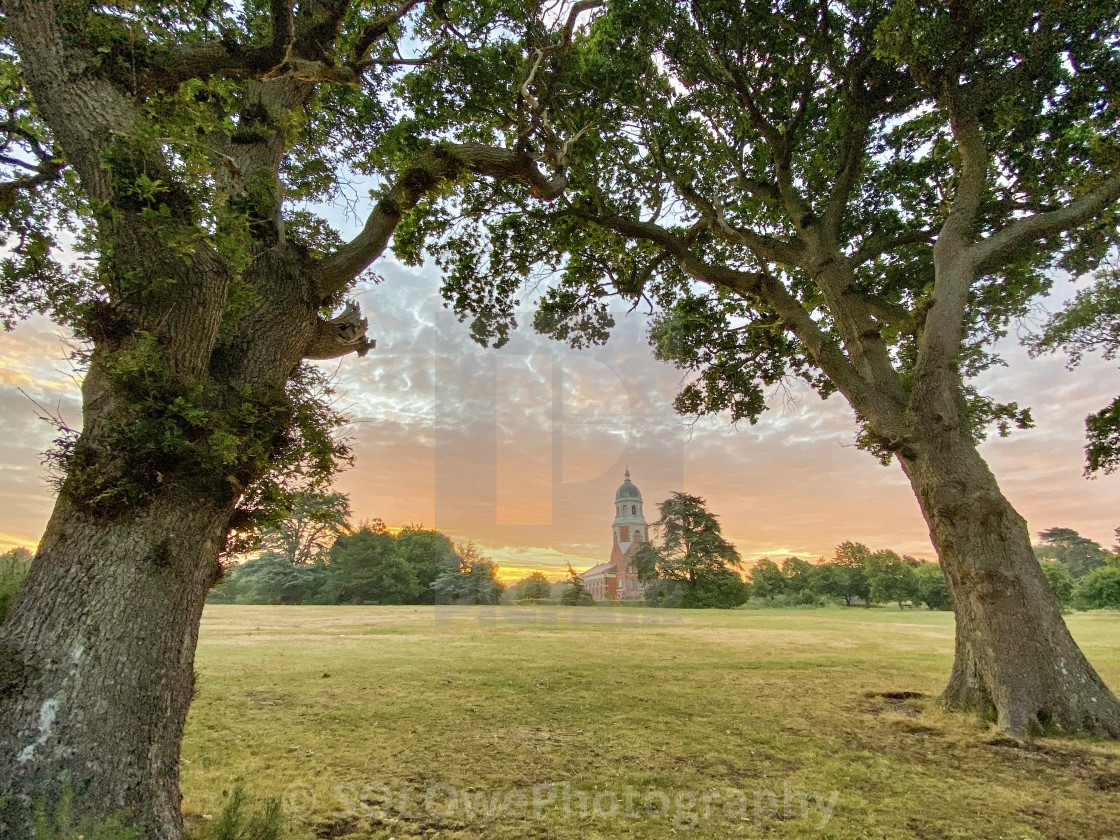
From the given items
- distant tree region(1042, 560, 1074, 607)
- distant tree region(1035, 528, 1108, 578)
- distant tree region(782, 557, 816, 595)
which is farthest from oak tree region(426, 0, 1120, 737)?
distant tree region(1035, 528, 1108, 578)

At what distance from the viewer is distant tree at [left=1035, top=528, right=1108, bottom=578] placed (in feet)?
234

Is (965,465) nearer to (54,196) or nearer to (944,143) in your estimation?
(944,143)

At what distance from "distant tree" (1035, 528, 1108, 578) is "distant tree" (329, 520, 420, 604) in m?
87.0

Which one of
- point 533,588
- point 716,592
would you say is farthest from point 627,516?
point 716,592

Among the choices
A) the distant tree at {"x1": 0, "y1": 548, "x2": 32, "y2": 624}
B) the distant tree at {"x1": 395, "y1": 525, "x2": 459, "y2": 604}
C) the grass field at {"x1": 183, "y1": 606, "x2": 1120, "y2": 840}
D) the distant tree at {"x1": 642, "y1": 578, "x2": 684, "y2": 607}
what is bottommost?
the grass field at {"x1": 183, "y1": 606, "x2": 1120, "y2": 840}

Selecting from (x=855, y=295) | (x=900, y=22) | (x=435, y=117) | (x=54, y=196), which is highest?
(x=435, y=117)

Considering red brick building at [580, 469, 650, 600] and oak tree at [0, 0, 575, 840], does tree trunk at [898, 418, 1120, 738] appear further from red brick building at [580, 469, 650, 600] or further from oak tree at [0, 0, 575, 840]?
red brick building at [580, 469, 650, 600]

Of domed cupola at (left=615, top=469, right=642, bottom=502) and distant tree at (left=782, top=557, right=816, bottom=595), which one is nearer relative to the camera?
distant tree at (left=782, top=557, right=816, bottom=595)

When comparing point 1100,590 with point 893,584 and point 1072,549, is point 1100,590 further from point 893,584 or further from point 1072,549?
point 1072,549

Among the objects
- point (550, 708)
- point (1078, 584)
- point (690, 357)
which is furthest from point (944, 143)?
point (1078, 584)

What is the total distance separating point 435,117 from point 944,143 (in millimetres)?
9512

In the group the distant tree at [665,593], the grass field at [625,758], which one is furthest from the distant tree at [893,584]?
the grass field at [625,758]

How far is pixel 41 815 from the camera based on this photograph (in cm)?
261

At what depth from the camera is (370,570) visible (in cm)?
5025
